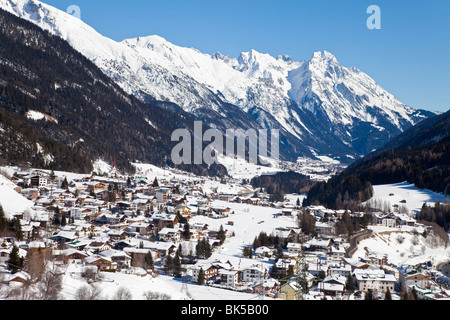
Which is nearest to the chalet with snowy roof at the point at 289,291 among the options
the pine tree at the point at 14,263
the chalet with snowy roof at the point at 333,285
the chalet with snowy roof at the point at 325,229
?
the chalet with snowy roof at the point at 333,285

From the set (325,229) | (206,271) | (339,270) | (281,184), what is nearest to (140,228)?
(206,271)

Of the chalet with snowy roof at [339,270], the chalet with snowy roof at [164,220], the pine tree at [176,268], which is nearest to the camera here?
the pine tree at [176,268]

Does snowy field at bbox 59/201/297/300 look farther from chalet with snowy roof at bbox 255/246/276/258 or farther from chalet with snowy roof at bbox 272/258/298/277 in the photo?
chalet with snowy roof at bbox 255/246/276/258

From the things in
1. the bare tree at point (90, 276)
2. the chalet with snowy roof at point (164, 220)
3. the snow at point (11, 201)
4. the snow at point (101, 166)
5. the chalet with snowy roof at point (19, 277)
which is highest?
the snow at point (101, 166)

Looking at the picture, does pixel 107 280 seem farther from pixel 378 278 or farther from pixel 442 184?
pixel 442 184

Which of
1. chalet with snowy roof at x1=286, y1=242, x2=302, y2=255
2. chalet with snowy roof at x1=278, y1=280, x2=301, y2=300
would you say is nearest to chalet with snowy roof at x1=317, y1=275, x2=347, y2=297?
chalet with snowy roof at x1=278, y1=280, x2=301, y2=300

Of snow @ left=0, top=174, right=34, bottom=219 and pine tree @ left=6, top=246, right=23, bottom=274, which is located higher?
snow @ left=0, top=174, right=34, bottom=219

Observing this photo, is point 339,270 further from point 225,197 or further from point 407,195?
point 407,195

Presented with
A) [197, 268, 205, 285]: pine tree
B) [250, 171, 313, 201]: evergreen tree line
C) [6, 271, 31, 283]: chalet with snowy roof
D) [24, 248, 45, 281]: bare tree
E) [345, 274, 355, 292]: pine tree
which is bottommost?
[345, 274, 355, 292]: pine tree

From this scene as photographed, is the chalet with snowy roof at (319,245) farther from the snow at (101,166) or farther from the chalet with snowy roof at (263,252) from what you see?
the snow at (101,166)

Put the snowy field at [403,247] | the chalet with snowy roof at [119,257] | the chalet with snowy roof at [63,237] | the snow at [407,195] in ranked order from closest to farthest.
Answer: the chalet with snowy roof at [119,257] → the chalet with snowy roof at [63,237] → the snowy field at [403,247] → the snow at [407,195]

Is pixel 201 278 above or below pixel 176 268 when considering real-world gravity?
below

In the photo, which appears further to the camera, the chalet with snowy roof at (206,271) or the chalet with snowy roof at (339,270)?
the chalet with snowy roof at (339,270)

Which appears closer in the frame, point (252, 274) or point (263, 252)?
point (252, 274)
